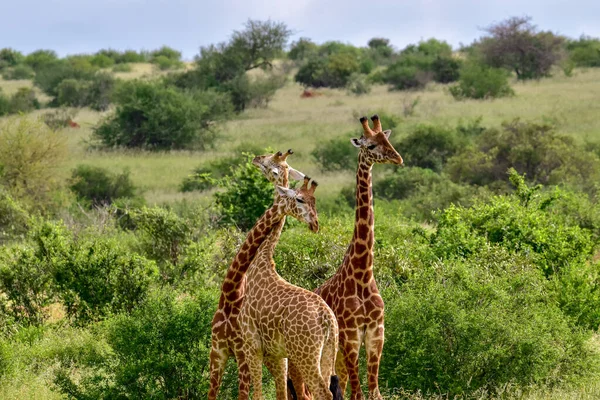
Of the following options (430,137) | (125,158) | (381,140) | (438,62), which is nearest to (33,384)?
(381,140)

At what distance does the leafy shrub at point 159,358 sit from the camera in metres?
9.40

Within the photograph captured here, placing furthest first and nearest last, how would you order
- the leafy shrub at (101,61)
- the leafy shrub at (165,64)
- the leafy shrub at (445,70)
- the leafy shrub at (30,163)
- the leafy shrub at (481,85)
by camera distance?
1. the leafy shrub at (101,61)
2. the leafy shrub at (165,64)
3. the leafy shrub at (445,70)
4. the leafy shrub at (481,85)
5. the leafy shrub at (30,163)

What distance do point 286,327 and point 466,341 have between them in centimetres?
360

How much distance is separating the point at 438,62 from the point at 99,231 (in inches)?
1761

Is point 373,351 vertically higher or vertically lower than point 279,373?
higher

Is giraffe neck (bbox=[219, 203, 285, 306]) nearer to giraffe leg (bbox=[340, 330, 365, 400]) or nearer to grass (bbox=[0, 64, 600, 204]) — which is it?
giraffe leg (bbox=[340, 330, 365, 400])

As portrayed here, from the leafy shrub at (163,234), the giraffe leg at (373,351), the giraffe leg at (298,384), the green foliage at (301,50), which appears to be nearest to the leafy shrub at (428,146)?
the leafy shrub at (163,234)

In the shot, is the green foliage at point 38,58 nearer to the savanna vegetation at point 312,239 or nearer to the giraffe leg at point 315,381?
the savanna vegetation at point 312,239

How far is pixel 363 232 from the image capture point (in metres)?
7.29

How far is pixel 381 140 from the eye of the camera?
711 cm

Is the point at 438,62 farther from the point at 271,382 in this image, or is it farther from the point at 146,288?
the point at 271,382

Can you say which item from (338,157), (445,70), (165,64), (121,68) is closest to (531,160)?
(338,157)

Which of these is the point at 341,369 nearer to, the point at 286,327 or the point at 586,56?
the point at 286,327

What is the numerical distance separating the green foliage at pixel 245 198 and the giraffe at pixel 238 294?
1016 cm
